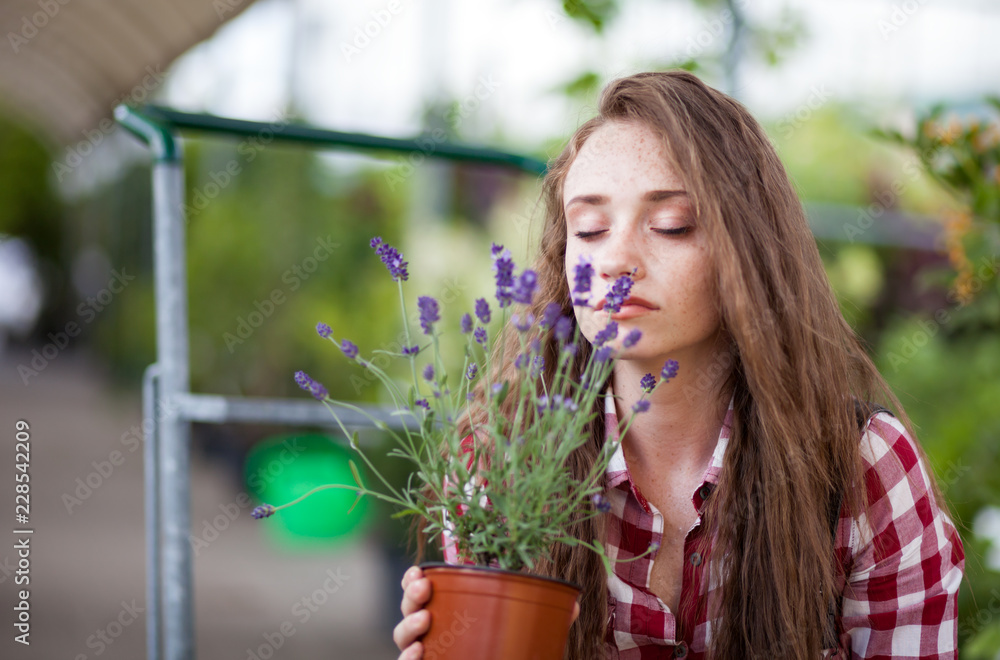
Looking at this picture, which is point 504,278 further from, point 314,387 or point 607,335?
point 314,387

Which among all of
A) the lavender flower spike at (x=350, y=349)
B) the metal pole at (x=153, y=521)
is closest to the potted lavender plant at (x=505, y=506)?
the lavender flower spike at (x=350, y=349)

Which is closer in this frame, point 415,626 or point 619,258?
point 415,626

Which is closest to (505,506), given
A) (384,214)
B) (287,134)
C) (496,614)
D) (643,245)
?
(496,614)

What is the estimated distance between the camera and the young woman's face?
1.41 metres

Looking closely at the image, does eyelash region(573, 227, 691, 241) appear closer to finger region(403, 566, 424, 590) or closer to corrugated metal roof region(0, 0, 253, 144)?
finger region(403, 566, 424, 590)

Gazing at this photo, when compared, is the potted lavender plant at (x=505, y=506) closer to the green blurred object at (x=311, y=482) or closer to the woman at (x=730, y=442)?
the woman at (x=730, y=442)

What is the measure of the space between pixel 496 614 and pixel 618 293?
18.2 inches

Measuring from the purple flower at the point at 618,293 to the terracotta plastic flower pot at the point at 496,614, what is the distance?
39cm

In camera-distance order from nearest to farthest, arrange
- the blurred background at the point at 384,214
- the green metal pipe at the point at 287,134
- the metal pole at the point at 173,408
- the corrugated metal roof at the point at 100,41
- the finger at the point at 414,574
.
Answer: the finger at the point at 414,574 → the metal pole at the point at 173,408 → the green metal pipe at the point at 287,134 → the blurred background at the point at 384,214 → the corrugated metal roof at the point at 100,41

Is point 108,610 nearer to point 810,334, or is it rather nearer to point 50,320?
point 810,334

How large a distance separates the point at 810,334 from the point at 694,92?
474mm

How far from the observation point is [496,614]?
3.76ft

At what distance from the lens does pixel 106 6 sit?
599cm

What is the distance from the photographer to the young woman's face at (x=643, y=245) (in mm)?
1410
